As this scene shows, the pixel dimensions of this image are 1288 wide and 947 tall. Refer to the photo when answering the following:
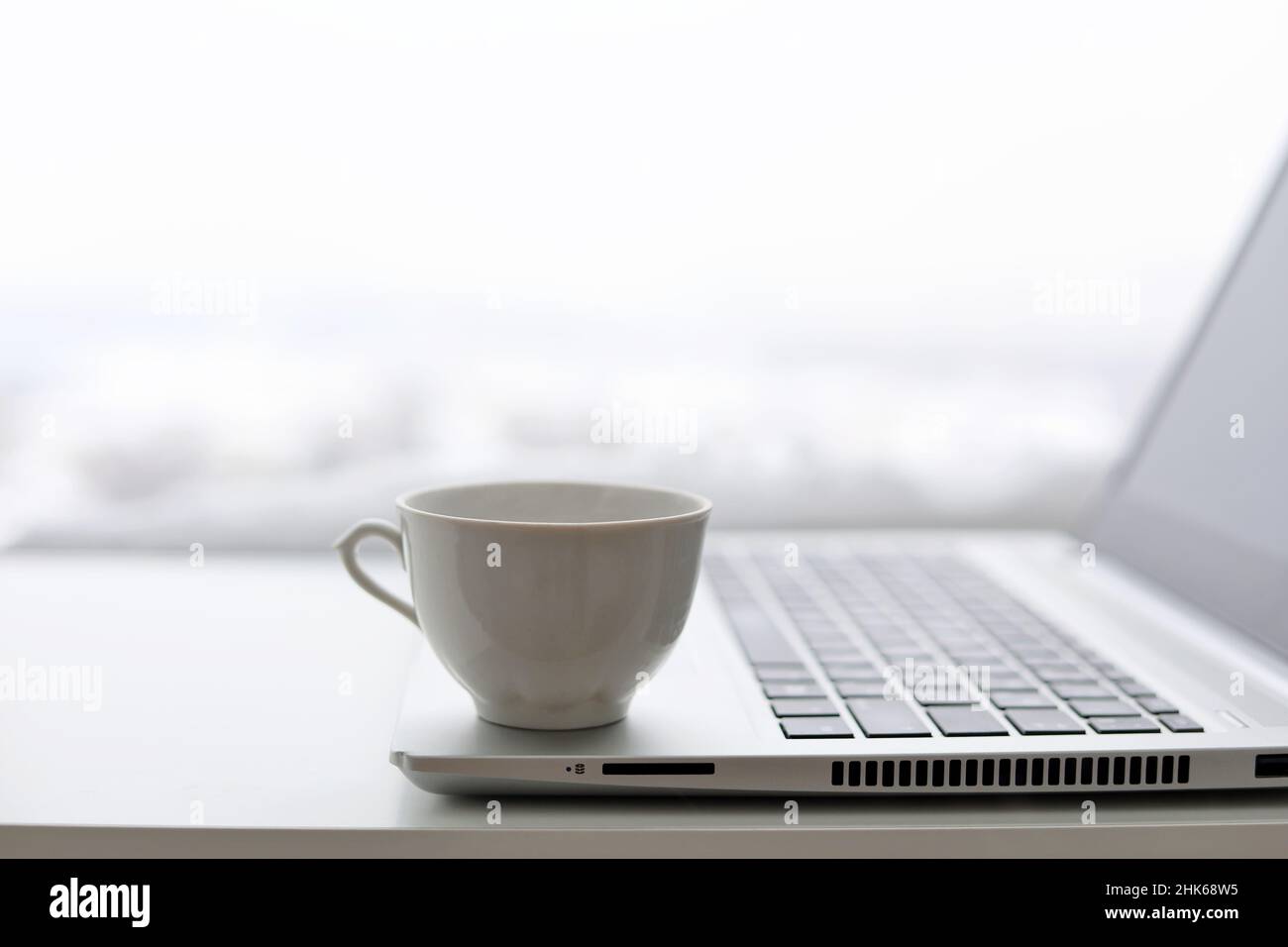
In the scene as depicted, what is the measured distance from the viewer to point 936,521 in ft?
3.63

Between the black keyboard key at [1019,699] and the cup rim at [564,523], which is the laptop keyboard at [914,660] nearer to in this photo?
the black keyboard key at [1019,699]

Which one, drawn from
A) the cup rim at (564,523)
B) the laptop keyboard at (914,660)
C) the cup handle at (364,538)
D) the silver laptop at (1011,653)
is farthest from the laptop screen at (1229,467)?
the cup handle at (364,538)

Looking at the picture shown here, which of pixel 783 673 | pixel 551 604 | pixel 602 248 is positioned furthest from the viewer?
pixel 602 248

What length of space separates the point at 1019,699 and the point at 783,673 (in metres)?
0.12

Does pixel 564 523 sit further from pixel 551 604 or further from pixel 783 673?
pixel 783 673

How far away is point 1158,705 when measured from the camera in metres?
0.55

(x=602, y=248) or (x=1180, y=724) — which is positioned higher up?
(x=602, y=248)

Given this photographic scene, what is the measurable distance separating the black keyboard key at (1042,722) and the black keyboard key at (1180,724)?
4 cm

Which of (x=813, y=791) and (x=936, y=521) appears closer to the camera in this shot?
(x=813, y=791)

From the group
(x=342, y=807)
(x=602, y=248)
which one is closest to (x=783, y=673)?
(x=342, y=807)

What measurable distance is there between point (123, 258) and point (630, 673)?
0.75 metres
